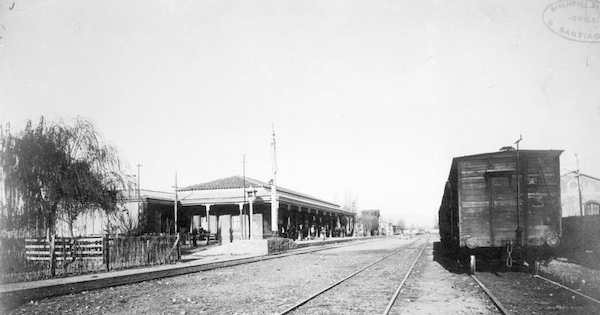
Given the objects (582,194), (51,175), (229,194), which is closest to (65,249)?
(51,175)

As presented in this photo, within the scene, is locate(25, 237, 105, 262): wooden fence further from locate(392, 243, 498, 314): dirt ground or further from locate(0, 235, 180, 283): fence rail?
locate(392, 243, 498, 314): dirt ground

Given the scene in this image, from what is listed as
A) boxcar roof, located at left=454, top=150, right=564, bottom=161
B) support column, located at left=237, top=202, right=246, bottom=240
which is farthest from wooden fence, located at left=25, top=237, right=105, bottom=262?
support column, located at left=237, top=202, right=246, bottom=240

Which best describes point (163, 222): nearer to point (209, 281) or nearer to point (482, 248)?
point (209, 281)

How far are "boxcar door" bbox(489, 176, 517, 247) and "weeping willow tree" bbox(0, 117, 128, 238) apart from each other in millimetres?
15090

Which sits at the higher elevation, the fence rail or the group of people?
the fence rail

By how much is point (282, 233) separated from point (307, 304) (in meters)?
31.3

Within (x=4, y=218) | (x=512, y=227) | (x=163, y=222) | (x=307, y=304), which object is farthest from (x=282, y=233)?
(x=307, y=304)

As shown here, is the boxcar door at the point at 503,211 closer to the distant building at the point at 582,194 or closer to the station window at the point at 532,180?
the station window at the point at 532,180

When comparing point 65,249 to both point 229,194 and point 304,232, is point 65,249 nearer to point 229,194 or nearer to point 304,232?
point 229,194

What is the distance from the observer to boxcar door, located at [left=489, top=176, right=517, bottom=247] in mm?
13211

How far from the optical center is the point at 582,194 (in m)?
47.7

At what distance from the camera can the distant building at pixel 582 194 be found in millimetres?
47219

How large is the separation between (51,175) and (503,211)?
670 inches

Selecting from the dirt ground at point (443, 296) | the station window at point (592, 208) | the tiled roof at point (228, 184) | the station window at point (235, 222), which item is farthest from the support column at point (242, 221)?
the station window at point (592, 208)
